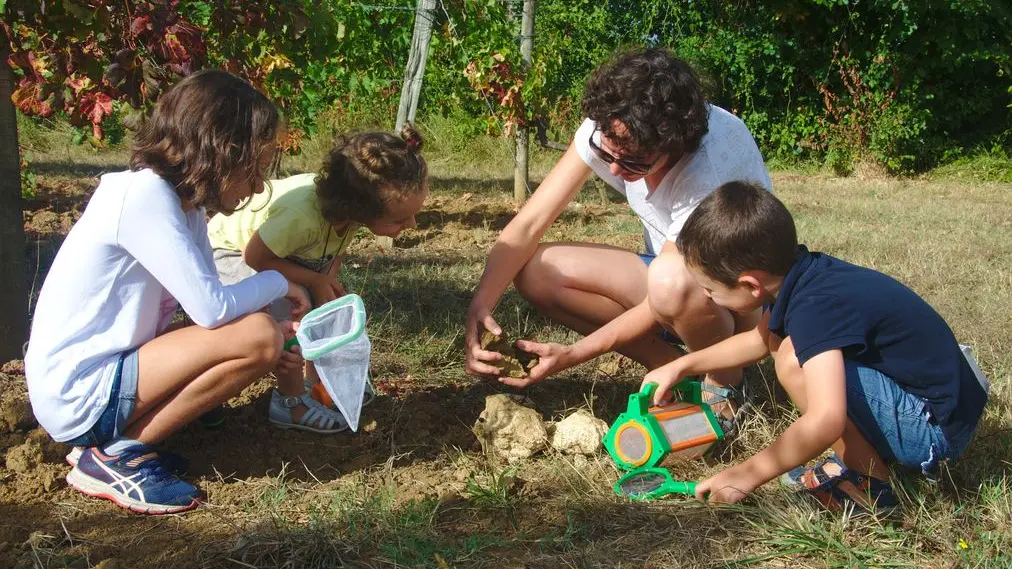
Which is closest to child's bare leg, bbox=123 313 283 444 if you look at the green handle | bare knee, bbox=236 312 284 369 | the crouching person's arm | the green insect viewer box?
bare knee, bbox=236 312 284 369

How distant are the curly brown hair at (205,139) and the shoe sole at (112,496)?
77 cm

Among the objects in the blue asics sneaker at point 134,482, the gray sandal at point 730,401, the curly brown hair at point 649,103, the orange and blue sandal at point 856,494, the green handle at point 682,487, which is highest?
A: the curly brown hair at point 649,103

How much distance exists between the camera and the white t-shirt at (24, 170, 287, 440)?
82.7 inches

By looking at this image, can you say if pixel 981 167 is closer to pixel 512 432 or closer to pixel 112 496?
pixel 512 432

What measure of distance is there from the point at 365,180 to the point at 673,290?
1.07 meters

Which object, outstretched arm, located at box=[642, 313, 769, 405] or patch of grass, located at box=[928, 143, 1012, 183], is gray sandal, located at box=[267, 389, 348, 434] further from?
patch of grass, located at box=[928, 143, 1012, 183]

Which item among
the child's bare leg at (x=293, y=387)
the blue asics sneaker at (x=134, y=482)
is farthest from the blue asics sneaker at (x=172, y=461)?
the child's bare leg at (x=293, y=387)

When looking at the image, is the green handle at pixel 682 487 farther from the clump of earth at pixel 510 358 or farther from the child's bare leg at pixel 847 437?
the clump of earth at pixel 510 358

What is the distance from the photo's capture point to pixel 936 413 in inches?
82.1

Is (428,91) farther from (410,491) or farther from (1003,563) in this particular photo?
(1003,563)

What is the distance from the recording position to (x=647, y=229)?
3.02 meters

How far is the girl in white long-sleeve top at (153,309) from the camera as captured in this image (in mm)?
2121

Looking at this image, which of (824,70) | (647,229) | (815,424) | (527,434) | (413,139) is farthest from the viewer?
(824,70)

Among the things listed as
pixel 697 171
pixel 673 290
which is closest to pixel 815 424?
pixel 673 290
